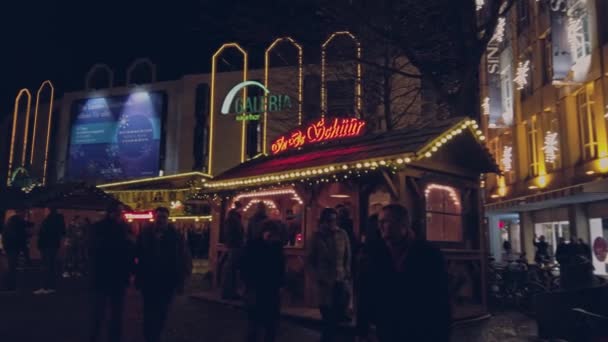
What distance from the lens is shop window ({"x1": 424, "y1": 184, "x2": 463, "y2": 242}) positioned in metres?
11.9

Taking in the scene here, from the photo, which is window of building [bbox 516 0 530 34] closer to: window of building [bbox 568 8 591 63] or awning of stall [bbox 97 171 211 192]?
window of building [bbox 568 8 591 63]

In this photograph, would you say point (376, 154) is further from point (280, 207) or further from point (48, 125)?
point (48, 125)

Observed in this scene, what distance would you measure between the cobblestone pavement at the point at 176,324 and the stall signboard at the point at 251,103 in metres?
25.1

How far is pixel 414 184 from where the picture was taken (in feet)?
33.6

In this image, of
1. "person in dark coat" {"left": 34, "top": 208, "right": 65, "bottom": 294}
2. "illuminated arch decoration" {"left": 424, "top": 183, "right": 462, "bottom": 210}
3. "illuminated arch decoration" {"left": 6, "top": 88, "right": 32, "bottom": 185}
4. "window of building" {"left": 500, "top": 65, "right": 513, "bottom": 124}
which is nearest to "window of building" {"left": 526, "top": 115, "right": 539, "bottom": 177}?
"window of building" {"left": 500, "top": 65, "right": 513, "bottom": 124}

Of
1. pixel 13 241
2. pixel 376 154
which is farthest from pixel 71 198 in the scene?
pixel 376 154

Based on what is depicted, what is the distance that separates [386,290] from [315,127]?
40.0ft

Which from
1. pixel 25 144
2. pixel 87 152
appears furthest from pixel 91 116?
pixel 25 144

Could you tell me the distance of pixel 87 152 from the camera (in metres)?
49.4

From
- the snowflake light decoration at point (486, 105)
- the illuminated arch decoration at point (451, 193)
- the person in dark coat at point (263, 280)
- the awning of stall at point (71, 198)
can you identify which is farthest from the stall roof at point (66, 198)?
the snowflake light decoration at point (486, 105)

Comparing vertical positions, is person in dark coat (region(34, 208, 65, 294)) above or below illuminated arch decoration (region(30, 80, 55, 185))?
below

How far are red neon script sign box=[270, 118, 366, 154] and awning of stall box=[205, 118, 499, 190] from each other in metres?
1.19

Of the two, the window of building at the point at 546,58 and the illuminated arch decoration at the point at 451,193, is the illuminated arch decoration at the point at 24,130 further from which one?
the illuminated arch decoration at the point at 451,193

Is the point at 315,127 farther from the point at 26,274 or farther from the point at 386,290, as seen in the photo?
the point at 386,290
